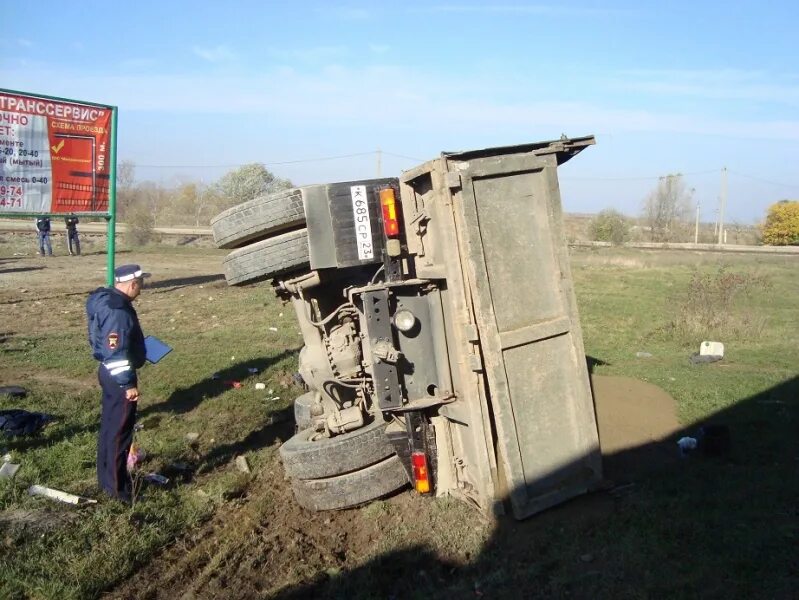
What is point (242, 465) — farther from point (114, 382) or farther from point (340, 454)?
point (340, 454)

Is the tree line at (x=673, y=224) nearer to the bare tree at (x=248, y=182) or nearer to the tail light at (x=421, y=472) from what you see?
the bare tree at (x=248, y=182)

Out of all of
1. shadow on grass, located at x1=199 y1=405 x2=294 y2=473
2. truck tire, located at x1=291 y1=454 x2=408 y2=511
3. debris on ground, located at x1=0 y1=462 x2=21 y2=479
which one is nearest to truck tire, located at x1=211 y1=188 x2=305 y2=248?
truck tire, located at x1=291 y1=454 x2=408 y2=511

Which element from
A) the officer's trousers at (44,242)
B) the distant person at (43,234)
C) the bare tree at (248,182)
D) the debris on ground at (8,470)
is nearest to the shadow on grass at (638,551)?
the debris on ground at (8,470)

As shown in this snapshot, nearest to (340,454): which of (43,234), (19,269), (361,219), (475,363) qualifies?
(475,363)

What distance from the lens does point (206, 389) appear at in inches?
298

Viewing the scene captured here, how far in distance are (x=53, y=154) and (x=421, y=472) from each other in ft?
21.9

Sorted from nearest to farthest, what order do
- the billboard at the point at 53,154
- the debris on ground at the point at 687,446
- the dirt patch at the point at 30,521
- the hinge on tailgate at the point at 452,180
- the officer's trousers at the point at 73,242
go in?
the hinge on tailgate at the point at 452,180
the dirt patch at the point at 30,521
the debris on ground at the point at 687,446
the billboard at the point at 53,154
the officer's trousers at the point at 73,242

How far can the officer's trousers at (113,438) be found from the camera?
456 centimetres

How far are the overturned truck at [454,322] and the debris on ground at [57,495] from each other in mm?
1411

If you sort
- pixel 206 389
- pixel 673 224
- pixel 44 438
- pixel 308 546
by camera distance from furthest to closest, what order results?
pixel 673 224 → pixel 206 389 → pixel 44 438 → pixel 308 546

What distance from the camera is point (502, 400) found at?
3.78 meters

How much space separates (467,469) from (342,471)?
835 mm

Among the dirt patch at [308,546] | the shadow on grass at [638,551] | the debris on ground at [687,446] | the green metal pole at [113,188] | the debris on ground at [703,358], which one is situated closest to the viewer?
the shadow on grass at [638,551]

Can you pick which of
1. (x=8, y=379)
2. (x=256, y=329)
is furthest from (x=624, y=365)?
(x=8, y=379)
